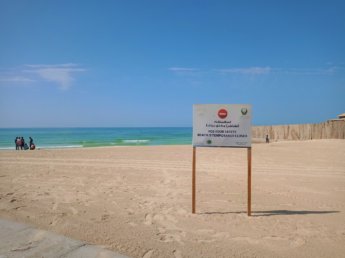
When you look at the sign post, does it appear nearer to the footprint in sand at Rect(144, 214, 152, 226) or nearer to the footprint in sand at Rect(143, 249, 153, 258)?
the footprint in sand at Rect(144, 214, 152, 226)

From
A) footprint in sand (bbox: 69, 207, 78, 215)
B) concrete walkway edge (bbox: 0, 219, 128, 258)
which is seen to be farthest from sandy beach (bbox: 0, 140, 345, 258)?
concrete walkway edge (bbox: 0, 219, 128, 258)

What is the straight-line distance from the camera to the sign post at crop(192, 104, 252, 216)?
5410 millimetres

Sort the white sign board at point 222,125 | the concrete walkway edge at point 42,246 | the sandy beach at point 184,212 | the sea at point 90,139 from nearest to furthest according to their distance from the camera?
the concrete walkway edge at point 42,246, the sandy beach at point 184,212, the white sign board at point 222,125, the sea at point 90,139

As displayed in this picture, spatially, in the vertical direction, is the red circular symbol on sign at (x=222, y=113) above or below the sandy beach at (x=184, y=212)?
above

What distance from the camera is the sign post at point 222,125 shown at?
5.41 m

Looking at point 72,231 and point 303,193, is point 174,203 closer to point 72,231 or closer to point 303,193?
point 72,231

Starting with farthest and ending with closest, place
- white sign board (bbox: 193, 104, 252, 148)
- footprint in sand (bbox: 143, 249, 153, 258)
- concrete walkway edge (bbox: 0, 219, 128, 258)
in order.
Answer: white sign board (bbox: 193, 104, 252, 148), footprint in sand (bbox: 143, 249, 153, 258), concrete walkway edge (bbox: 0, 219, 128, 258)

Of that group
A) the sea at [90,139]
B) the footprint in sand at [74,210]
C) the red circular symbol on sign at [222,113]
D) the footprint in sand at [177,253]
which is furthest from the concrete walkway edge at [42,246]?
the sea at [90,139]

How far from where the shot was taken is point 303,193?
7.70m

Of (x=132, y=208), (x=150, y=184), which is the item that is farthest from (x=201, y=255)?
(x=150, y=184)

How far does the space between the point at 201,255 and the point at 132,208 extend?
2515mm

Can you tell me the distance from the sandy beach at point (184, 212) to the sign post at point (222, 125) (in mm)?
1438

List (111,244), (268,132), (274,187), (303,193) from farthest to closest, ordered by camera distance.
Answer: (268,132), (274,187), (303,193), (111,244)

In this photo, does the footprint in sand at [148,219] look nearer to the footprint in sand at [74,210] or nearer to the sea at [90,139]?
the footprint in sand at [74,210]
